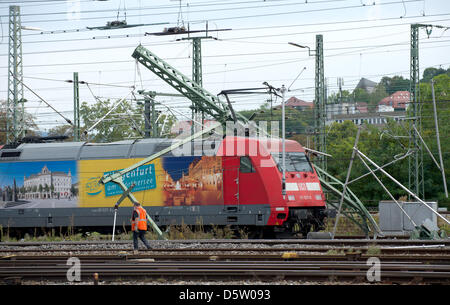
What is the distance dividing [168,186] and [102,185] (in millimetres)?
2693

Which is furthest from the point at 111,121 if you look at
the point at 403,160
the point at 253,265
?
the point at 253,265

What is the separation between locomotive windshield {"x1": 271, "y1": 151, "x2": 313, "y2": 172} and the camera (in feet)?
67.7

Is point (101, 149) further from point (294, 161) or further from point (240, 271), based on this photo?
point (240, 271)

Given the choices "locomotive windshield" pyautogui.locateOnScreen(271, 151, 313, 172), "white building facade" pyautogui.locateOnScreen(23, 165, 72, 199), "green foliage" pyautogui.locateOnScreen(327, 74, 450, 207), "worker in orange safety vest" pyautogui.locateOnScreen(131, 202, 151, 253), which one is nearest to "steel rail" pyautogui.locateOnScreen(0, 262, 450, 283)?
"worker in orange safety vest" pyautogui.locateOnScreen(131, 202, 151, 253)

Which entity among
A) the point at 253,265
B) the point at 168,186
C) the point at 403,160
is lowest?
the point at 253,265

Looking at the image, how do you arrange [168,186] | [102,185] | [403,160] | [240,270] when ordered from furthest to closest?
1. [403,160]
2. [102,185]
3. [168,186]
4. [240,270]

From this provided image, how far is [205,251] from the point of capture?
16.2 m

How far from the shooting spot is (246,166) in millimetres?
20328

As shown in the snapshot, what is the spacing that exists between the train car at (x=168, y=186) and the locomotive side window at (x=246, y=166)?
0.11ft

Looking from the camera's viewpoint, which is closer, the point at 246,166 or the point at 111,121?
the point at 246,166

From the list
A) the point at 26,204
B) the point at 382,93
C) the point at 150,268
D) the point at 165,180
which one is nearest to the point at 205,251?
the point at 150,268

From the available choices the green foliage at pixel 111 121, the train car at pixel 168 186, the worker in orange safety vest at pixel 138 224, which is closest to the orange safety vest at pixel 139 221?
the worker in orange safety vest at pixel 138 224
